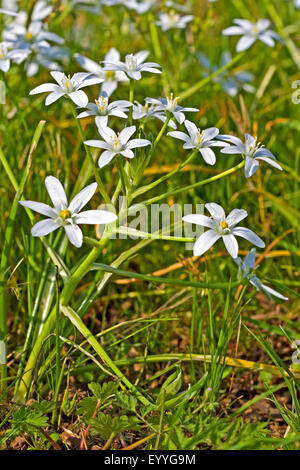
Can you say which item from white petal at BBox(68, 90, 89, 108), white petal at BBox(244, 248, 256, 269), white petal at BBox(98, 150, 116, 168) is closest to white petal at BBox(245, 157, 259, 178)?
white petal at BBox(244, 248, 256, 269)

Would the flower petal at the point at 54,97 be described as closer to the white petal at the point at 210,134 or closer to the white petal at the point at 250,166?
the white petal at the point at 210,134

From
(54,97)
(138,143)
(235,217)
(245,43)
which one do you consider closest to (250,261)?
(235,217)

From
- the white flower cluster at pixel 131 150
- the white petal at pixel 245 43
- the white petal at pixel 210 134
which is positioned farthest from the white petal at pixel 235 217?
the white petal at pixel 245 43

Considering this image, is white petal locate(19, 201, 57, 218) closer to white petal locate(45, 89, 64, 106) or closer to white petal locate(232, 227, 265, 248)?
white petal locate(45, 89, 64, 106)

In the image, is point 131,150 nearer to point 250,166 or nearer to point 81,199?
point 81,199

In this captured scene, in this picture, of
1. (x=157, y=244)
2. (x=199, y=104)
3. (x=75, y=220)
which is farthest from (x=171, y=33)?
(x=75, y=220)

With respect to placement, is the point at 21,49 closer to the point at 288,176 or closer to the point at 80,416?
the point at 288,176
